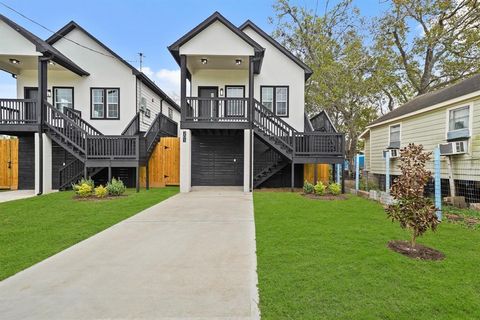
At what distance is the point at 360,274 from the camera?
3521 millimetres

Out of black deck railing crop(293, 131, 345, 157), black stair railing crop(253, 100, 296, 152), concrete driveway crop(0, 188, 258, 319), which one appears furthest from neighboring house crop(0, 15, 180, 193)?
concrete driveway crop(0, 188, 258, 319)

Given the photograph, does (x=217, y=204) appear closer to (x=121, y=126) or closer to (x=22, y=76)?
(x=121, y=126)

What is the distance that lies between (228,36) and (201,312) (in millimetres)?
10820

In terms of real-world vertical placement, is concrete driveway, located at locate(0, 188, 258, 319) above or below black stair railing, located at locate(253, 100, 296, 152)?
below

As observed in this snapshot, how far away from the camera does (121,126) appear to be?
1400 centimetres

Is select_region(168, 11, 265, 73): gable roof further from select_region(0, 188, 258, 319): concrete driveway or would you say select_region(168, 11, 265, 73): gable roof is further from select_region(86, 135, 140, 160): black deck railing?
select_region(0, 188, 258, 319): concrete driveway

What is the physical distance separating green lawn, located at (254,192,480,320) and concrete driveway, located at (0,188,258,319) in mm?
347

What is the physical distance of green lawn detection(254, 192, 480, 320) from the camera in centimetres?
275

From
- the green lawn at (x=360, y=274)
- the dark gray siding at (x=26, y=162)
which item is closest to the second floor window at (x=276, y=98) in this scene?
the green lawn at (x=360, y=274)

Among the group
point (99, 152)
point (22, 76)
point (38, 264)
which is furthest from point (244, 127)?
point (22, 76)

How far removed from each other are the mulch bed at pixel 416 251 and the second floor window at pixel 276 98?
392 inches

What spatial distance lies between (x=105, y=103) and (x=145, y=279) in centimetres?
1277

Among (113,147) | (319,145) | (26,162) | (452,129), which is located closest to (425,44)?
(452,129)

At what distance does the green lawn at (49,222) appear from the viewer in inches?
171
